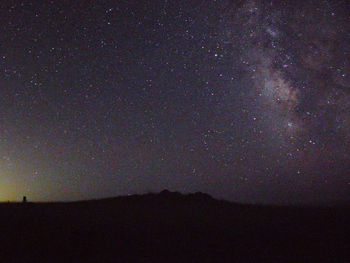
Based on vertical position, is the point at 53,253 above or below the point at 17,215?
below

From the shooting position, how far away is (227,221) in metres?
19.0

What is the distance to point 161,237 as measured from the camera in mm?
14562

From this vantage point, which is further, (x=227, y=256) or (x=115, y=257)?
(x=227, y=256)

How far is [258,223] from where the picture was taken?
18.6 m

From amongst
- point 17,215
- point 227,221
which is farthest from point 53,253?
point 227,221

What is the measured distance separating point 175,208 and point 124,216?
5.76 meters

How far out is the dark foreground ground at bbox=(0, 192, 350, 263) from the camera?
1226 centimetres

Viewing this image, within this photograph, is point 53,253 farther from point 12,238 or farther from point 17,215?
point 17,215

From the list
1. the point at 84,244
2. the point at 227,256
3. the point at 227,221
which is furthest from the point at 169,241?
the point at 227,221

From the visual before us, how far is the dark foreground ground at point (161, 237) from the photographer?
40.2ft

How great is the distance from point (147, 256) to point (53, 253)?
3.33 metres

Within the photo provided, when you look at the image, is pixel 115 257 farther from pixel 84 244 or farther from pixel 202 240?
pixel 202 240

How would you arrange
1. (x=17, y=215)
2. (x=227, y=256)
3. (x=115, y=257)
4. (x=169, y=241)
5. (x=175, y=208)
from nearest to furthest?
(x=115, y=257), (x=227, y=256), (x=169, y=241), (x=17, y=215), (x=175, y=208)

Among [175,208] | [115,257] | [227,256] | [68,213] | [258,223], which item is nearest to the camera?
A: [115,257]
